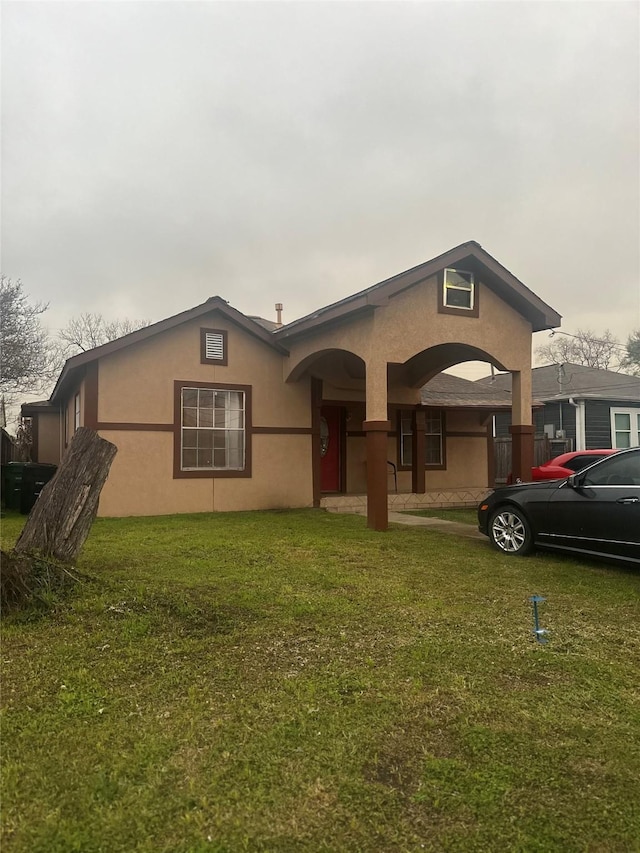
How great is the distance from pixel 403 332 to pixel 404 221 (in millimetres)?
6442

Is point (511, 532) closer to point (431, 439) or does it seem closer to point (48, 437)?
point (431, 439)

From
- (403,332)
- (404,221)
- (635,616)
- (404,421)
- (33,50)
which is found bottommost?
(635,616)

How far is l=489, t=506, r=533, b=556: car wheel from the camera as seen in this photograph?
7562mm

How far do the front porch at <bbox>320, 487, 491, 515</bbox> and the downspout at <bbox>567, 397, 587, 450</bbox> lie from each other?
7.01 metres

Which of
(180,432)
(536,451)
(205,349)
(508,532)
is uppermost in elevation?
(205,349)

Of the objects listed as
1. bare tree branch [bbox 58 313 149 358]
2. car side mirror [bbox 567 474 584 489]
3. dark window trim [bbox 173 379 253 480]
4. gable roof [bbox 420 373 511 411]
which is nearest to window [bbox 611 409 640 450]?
gable roof [bbox 420 373 511 411]

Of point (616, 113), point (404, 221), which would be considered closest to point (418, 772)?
point (616, 113)

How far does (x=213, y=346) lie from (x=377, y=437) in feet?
14.3

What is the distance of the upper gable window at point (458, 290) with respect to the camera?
10688 millimetres

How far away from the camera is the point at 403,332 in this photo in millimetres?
10109

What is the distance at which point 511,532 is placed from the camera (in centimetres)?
776

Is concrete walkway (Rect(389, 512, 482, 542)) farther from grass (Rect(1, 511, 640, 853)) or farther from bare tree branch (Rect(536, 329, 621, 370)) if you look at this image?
bare tree branch (Rect(536, 329, 621, 370))

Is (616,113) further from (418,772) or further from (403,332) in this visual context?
(418,772)

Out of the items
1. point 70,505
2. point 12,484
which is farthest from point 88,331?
point 70,505
